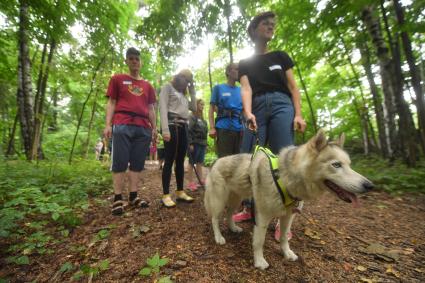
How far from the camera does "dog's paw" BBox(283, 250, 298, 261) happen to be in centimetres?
243

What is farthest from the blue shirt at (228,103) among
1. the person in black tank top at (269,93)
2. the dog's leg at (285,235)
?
the dog's leg at (285,235)

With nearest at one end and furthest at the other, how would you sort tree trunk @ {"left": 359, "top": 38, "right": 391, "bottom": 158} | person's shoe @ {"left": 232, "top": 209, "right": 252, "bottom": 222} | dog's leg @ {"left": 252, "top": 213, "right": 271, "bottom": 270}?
dog's leg @ {"left": 252, "top": 213, "right": 271, "bottom": 270}
person's shoe @ {"left": 232, "top": 209, "right": 252, "bottom": 222}
tree trunk @ {"left": 359, "top": 38, "right": 391, "bottom": 158}

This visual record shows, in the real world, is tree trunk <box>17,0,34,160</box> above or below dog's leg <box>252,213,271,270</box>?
above

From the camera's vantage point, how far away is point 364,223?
3.55 meters

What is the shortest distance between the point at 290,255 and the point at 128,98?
3256 mm

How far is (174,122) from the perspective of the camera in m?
4.08

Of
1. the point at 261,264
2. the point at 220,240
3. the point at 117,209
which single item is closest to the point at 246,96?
the point at 220,240

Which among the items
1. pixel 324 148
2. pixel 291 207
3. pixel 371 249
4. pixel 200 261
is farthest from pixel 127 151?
pixel 371 249

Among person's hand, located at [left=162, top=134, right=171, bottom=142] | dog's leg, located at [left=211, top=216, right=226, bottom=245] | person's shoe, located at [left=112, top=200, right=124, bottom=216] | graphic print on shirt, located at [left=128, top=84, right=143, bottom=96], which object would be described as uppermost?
graphic print on shirt, located at [left=128, top=84, right=143, bottom=96]

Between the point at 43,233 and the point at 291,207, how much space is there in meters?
3.02

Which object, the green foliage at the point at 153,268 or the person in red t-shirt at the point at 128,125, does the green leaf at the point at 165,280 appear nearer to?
the green foliage at the point at 153,268

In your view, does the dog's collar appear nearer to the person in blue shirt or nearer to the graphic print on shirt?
the person in blue shirt

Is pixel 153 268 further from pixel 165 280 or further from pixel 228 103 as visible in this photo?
pixel 228 103

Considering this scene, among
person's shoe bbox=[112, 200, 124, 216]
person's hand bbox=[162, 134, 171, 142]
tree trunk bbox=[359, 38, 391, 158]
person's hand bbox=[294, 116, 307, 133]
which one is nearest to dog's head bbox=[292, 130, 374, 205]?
person's hand bbox=[294, 116, 307, 133]
